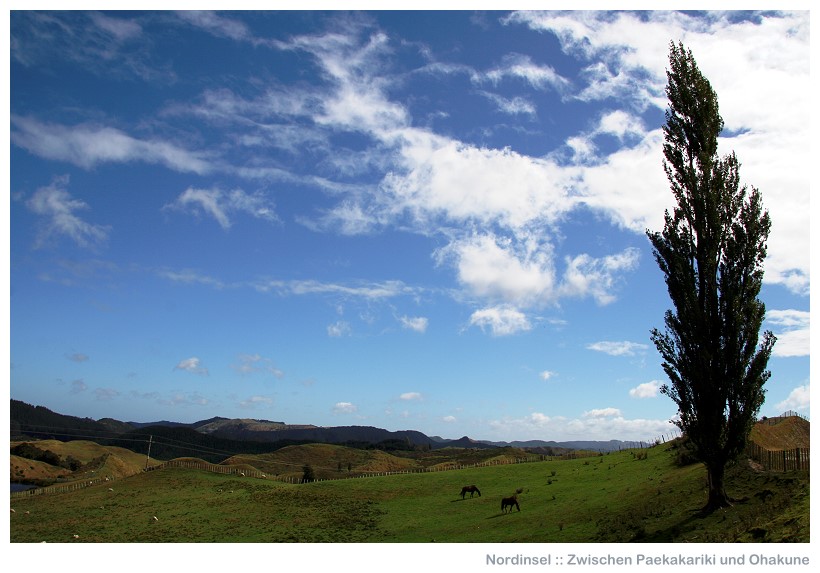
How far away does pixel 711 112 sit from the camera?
29.4 meters

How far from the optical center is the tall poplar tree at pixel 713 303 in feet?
85.1

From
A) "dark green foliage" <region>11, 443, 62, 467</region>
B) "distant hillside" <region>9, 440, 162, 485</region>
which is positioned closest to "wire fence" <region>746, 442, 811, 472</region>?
"distant hillside" <region>9, 440, 162, 485</region>

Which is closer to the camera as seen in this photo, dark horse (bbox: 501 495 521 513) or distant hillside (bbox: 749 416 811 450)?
dark horse (bbox: 501 495 521 513)

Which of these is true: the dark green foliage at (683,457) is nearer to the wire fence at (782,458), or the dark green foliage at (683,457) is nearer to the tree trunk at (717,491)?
the wire fence at (782,458)

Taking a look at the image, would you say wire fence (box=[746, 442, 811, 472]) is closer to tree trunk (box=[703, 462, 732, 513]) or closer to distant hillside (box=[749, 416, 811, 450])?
tree trunk (box=[703, 462, 732, 513])

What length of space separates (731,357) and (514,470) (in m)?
31.0

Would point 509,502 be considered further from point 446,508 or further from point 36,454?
point 36,454

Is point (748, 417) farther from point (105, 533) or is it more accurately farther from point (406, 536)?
point (105, 533)

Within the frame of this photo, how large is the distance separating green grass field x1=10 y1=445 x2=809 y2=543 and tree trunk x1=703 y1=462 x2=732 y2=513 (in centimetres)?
78

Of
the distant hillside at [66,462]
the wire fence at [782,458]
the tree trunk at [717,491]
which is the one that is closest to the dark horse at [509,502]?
the tree trunk at [717,491]

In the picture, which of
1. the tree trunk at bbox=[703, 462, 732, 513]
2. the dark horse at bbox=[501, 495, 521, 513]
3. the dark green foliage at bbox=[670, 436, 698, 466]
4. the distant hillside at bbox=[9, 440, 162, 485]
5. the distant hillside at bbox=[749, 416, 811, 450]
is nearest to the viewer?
the tree trunk at bbox=[703, 462, 732, 513]

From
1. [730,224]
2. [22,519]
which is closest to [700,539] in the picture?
[730,224]

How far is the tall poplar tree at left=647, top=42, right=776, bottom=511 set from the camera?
2595 cm

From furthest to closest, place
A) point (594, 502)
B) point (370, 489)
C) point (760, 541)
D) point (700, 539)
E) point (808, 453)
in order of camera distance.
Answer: point (370, 489) < point (594, 502) < point (808, 453) < point (700, 539) < point (760, 541)
